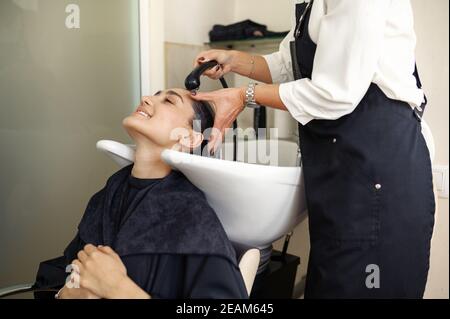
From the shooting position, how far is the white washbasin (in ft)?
3.18

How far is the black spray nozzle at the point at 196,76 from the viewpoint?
115 centimetres

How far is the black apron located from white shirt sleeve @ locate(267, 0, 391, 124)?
80 millimetres

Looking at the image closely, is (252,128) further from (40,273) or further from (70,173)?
(40,273)

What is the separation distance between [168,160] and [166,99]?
0.27 metres

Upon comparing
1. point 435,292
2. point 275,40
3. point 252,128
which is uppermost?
point 275,40

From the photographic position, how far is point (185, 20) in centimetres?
197

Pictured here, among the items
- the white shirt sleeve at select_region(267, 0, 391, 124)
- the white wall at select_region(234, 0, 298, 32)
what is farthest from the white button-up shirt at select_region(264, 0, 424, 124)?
the white wall at select_region(234, 0, 298, 32)

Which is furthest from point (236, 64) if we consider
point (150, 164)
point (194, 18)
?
point (194, 18)

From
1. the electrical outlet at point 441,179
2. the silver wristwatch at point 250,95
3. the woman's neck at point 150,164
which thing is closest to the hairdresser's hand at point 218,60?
the silver wristwatch at point 250,95

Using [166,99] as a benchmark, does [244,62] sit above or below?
above
